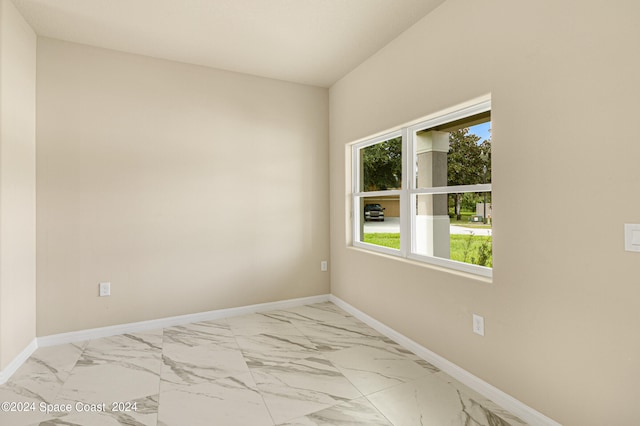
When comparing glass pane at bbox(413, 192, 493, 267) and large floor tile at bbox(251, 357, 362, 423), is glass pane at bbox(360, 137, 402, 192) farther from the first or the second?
large floor tile at bbox(251, 357, 362, 423)

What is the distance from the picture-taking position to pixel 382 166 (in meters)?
3.37

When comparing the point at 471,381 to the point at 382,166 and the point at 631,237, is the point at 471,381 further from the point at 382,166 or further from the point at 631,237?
the point at 382,166

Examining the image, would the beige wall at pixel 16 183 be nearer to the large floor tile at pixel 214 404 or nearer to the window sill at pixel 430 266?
the large floor tile at pixel 214 404

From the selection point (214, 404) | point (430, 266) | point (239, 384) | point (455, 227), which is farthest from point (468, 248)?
point (214, 404)

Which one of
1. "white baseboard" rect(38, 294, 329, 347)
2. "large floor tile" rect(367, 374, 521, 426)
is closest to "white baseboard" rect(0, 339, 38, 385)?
"white baseboard" rect(38, 294, 329, 347)

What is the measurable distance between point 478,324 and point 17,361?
134 inches

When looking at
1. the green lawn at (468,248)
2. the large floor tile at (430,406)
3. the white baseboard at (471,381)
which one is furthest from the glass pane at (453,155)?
the large floor tile at (430,406)

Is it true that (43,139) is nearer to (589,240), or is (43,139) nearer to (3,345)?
(3,345)

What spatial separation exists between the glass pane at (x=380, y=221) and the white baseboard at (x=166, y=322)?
114 cm

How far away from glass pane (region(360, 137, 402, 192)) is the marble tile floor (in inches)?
59.2

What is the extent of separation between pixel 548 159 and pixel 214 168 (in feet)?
9.83

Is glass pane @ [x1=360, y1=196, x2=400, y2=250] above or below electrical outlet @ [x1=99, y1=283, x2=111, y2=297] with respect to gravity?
above

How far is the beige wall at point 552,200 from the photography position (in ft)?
4.80

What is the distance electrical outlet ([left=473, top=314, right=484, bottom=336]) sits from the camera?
211 centimetres
